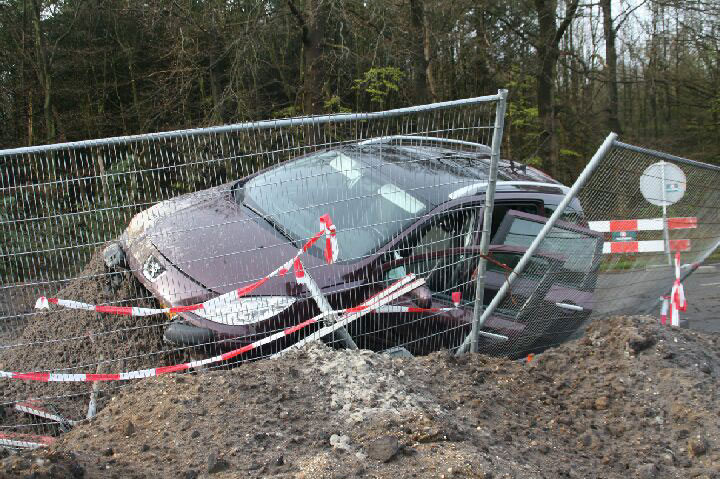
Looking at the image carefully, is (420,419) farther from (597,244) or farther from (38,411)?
(38,411)

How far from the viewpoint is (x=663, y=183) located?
17.2 ft

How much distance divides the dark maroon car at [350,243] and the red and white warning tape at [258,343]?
0.06 metres

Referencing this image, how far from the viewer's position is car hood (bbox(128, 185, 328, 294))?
14.4 feet

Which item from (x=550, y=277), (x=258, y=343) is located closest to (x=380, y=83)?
(x=550, y=277)

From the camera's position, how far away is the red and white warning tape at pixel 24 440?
4.13 metres

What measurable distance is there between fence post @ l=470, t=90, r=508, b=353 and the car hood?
1183 mm

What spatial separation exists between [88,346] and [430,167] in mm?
2705

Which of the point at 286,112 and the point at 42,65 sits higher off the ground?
the point at 42,65

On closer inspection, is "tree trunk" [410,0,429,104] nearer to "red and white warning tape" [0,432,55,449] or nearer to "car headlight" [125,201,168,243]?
"car headlight" [125,201,168,243]

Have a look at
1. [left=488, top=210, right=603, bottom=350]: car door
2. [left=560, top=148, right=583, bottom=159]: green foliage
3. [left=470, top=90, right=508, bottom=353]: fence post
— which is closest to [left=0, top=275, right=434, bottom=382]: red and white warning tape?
[left=470, top=90, right=508, bottom=353]: fence post

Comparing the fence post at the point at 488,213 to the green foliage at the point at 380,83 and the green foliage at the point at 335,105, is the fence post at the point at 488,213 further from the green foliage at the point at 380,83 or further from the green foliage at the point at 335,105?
the green foliage at the point at 380,83

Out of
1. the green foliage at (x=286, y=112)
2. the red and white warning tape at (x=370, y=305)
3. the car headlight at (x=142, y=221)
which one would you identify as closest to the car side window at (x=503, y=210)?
the red and white warning tape at (x=370, y=305)

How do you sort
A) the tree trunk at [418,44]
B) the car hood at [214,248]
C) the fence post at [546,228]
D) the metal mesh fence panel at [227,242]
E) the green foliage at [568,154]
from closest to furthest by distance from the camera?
the metal mesh fence panel at [227,242], the car hood at [214,248], the fence post at [546,228], the tree trunk at [418,44], the green foliage at [568,154]

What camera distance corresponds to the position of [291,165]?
4.41 meters
